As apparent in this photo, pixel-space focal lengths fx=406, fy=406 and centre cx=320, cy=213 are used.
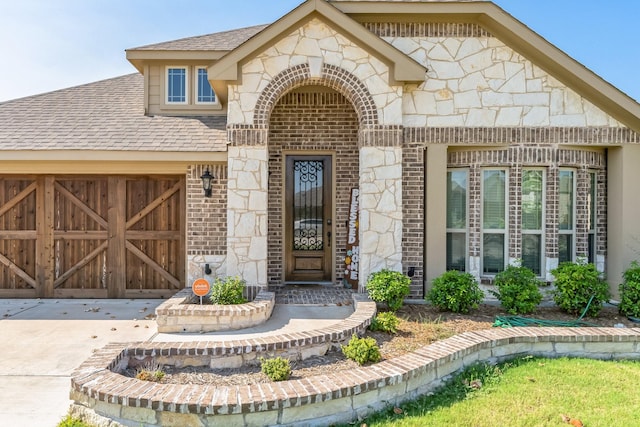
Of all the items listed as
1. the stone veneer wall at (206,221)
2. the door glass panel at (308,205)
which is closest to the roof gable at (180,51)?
the stone veneer wall at (206,221)

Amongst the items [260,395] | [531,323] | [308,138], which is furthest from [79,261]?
[531,323]

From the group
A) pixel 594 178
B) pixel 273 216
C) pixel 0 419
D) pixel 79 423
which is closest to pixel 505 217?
pixel 594 178

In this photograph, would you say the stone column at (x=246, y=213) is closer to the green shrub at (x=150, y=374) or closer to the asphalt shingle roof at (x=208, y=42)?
the green shrub at (x=150, y=374)

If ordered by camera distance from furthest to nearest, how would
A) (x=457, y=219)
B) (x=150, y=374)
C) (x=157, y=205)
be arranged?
(x=157, y=205) → (x=457, y=219) → (x=150, y=374)

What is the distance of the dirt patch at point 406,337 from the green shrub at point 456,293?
140 mm

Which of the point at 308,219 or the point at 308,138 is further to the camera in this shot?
the point at 308,219

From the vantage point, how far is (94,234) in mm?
8070

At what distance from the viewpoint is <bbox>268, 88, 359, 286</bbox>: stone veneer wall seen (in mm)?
8398

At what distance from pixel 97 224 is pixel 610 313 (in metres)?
9.34

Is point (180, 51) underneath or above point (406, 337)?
above

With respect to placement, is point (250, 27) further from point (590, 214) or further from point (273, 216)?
point (590, 214)

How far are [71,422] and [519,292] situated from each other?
236 inches

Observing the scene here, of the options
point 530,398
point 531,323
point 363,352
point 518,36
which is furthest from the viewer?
point 518,36

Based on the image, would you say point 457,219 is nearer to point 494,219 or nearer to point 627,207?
point 494,219
